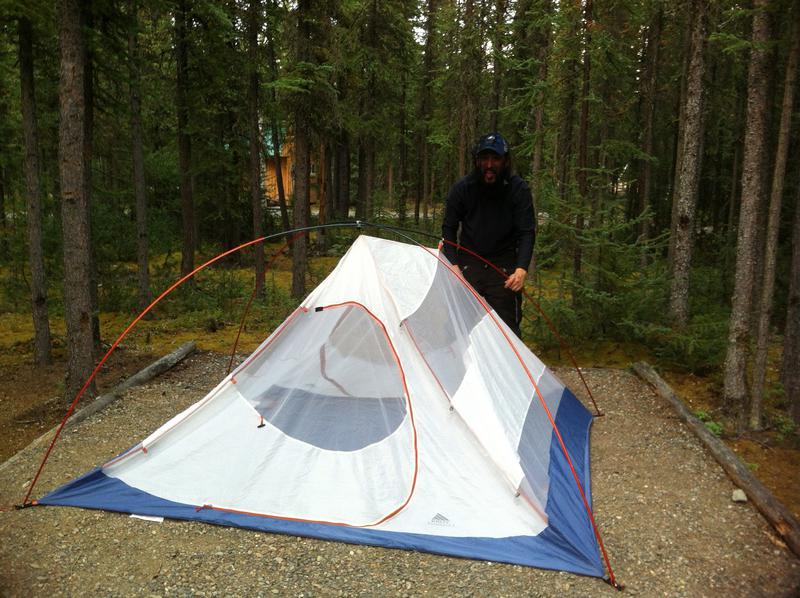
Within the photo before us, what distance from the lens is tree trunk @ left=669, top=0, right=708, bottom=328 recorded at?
8.28 meters

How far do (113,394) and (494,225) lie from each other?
15.2ft

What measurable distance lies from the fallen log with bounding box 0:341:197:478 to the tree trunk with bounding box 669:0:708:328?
7096 millimetres

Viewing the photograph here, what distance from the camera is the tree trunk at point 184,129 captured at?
1269 centimetres

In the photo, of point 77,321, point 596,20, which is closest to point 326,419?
point 77,321

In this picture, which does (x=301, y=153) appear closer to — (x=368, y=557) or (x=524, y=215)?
(x=524, y=215)

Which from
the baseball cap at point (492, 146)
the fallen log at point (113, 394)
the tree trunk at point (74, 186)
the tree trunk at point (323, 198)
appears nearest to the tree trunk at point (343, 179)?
the tree trunk at point (323, 198)

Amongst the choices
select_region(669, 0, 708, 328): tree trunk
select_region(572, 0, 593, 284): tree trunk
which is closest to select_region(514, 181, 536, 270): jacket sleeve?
select_region(572, 0, 593, 284): tree trunk

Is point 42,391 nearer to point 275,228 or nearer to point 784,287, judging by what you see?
point 784,287

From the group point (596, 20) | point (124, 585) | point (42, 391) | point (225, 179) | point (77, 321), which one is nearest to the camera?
point (124, 585)

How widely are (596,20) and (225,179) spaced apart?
11.1 meters

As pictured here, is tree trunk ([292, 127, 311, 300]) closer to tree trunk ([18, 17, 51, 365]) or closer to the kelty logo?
tree trunk ([18, 17, 51, 365])

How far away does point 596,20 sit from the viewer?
9328 mm

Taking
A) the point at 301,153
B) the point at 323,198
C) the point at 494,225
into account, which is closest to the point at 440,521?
the point at 494,225

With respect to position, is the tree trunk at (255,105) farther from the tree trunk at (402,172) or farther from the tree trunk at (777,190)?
the tree trunk at (777,190)
